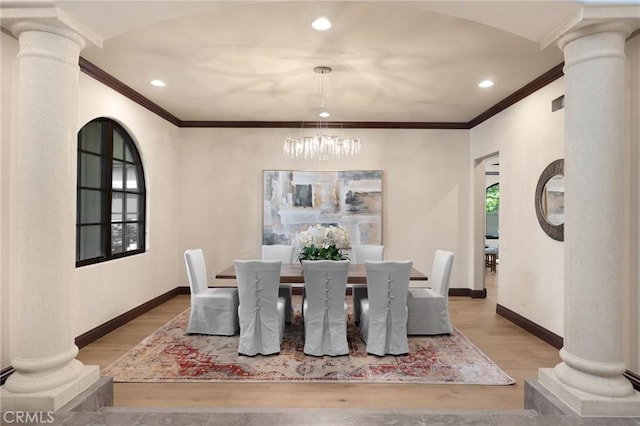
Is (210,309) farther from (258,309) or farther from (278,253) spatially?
(278,253)

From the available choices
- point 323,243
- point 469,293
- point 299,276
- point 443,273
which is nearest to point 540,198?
point 443,273

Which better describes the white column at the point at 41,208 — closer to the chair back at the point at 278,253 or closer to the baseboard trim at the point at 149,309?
the baseboard trim at the point at 149,309

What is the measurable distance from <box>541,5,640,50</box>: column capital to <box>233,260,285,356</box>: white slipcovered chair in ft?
9.12

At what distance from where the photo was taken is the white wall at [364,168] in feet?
21.5

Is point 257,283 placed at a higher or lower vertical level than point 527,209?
lower

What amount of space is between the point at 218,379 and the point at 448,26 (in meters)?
3.38

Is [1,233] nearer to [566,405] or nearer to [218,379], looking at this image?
[218,379]

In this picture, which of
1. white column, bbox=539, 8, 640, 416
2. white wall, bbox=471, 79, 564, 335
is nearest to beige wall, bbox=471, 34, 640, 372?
white wall, bbox=471, 79, 564, 335

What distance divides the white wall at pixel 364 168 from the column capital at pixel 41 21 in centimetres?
419

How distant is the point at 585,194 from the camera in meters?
2.27

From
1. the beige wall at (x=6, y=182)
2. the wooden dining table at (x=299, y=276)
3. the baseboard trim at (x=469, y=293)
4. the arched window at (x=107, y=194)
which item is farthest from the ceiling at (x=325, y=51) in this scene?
the baseboard trim at (x=469, y=293)

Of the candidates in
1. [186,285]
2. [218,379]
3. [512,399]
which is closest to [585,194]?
Result: [512,399]

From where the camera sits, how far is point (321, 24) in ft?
10.2

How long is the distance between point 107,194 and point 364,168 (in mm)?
3830
